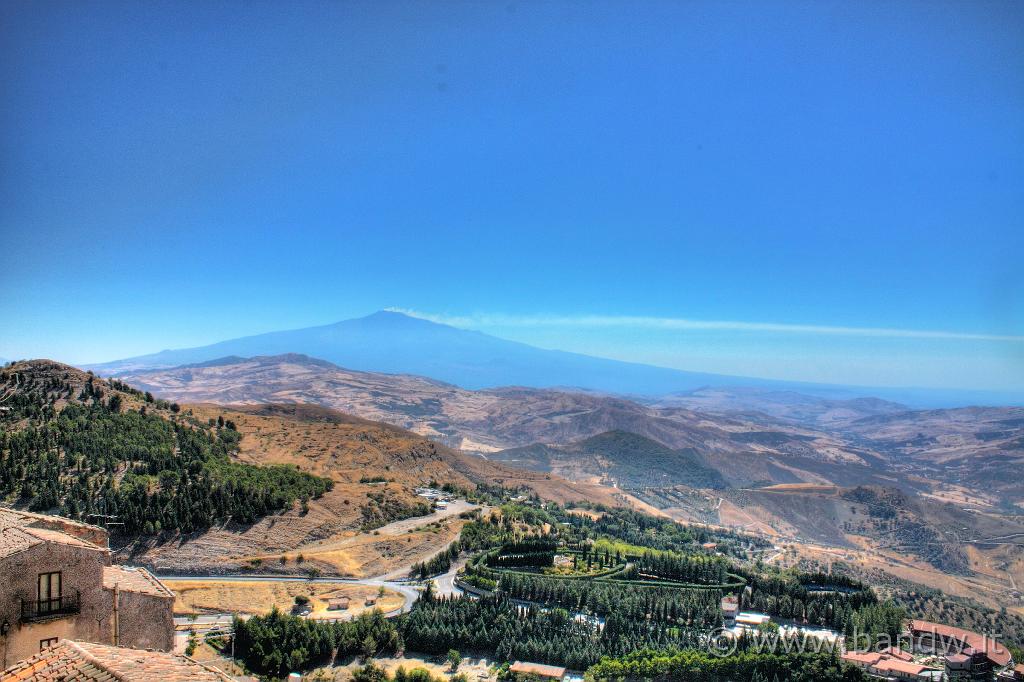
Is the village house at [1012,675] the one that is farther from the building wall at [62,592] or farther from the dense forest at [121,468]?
the dense forest at [121,468]

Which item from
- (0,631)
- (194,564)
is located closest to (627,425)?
(194,564)

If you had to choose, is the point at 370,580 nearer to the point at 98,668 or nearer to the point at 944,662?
the point at 944,662

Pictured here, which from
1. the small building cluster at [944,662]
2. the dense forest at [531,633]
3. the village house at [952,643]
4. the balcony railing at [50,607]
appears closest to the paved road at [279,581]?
the dense forest at [531,633]

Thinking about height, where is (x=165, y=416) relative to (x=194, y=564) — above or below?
above

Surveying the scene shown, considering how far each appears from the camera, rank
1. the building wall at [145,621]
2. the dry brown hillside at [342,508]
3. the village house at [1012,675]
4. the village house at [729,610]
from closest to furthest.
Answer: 1. the building wall at [145,621]
2. the village house at [1012,675]
3. the village house at [729,610]
4. the dry brown hillside at [342,508]

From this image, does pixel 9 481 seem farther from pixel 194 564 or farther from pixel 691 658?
pixel 691 658
